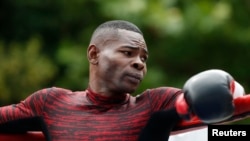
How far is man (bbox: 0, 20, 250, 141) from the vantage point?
3865 millimetres

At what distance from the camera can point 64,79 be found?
8.32 meters

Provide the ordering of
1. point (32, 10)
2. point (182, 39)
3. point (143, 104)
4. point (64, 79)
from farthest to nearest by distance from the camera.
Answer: point (32, 10) < point (64, 79) < point (182, 39) < point (143, 104)

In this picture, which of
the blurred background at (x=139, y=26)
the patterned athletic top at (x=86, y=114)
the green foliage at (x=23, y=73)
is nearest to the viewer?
the patterned athletic top at (x=86, y=114)

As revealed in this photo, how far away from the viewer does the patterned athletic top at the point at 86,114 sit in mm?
3861

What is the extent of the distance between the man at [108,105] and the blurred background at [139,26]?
325cm

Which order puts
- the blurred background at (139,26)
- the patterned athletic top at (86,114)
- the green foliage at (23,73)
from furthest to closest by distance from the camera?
the green foliage at (23,73) → the blurred background at (139,26) → the patterned athletic top at (86,114)

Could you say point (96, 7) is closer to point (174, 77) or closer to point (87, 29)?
point (87, 29)

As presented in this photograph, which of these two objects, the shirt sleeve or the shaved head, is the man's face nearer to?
the shaved head

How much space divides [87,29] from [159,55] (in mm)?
770

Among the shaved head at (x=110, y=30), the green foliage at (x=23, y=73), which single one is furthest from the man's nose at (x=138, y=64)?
the green foliage at (x=23, y=73)

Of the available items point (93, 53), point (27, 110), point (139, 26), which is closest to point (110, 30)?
point (93, 53)

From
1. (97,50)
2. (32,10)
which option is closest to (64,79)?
(32,10)

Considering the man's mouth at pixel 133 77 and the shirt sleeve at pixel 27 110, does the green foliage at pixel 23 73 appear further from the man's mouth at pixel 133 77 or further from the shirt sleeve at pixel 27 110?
the man's mouth at pixel 133 77

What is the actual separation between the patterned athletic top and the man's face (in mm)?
66
